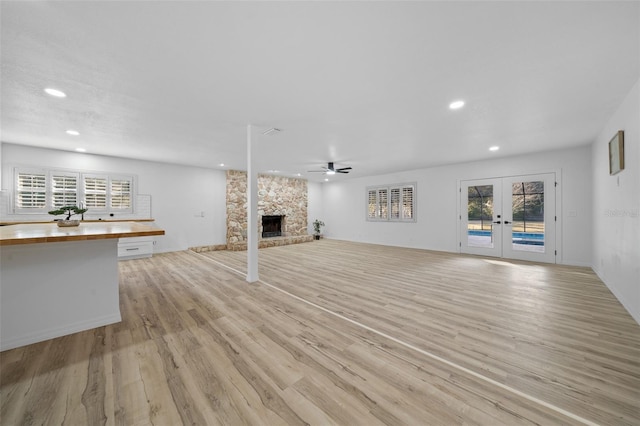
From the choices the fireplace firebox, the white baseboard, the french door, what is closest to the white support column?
the white baseboard

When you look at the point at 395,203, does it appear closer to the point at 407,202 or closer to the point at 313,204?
the point at 407,202

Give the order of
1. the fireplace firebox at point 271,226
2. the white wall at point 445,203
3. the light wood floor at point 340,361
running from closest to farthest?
the light wood floor at point 340,361 < the white wall at point 445,203 < the fireplace firebox at point 271,226

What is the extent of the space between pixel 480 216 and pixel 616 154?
3427 mm

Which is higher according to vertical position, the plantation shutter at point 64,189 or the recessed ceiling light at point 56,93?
the recessed ceiling light at point 56,93

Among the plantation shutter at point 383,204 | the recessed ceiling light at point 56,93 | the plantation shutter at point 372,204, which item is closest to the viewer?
the recessed ceiling light at point 56,93

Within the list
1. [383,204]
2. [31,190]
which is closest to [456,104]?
[383,204]

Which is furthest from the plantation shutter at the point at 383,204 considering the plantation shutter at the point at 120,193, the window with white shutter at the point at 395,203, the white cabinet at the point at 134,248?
the plantation shutter at the point at 120,193

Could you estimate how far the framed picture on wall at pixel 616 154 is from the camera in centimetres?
289

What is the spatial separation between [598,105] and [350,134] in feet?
10.8

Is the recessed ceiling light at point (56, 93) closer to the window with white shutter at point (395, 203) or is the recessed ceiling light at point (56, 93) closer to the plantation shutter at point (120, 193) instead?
the plantation shutter at point (120, 193)

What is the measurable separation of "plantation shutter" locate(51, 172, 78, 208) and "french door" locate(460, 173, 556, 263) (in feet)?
32.3

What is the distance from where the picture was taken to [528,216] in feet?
18.4

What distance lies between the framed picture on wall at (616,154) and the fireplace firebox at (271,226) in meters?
8.31

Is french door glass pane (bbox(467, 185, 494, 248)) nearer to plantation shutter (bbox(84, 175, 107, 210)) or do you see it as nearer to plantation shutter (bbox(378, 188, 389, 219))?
plantation shutter (bbox(378, 188, 389, 219))
